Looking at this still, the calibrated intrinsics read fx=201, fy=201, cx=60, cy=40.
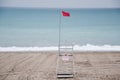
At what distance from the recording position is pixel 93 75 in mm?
6582

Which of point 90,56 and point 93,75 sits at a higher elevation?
point 90,56

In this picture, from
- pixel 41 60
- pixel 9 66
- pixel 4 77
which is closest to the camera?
pixel 4 77

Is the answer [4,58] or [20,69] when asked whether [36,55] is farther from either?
[20,69]

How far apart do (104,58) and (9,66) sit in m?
3.94

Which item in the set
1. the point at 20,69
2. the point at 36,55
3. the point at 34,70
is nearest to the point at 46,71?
the point at 34,70

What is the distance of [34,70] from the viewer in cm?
712

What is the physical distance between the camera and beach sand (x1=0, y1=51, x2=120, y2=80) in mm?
6540

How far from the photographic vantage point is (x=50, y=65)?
7688mm

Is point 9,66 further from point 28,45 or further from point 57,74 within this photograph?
point 28,45

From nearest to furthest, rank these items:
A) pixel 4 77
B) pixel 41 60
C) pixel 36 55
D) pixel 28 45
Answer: pixel 4 77
pixel 41 60
pixel 36 55
pixel 28 45

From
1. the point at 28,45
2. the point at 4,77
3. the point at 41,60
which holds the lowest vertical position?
the point at 4,77

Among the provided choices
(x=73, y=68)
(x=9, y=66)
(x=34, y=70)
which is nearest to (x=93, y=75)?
(x=73, y=68)

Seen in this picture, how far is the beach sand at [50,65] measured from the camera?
257 inches

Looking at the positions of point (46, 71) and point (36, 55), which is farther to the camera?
point (36, 55)
